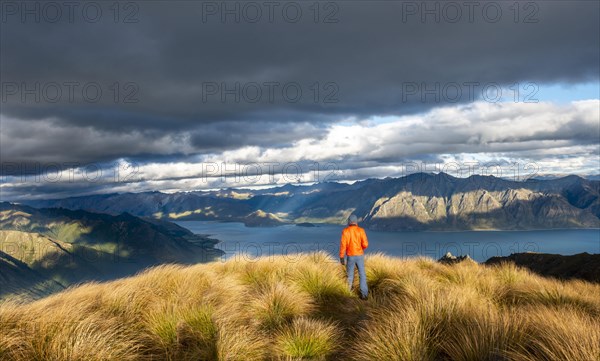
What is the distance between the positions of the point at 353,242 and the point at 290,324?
446cm

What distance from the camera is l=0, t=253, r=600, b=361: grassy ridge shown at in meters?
5.87

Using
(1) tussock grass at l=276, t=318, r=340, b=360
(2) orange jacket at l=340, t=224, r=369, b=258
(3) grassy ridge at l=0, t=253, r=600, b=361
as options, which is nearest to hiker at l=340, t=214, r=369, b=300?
(2) orange jacket at l=340, t=224, r=369, b=258

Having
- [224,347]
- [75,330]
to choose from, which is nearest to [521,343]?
[224,347]

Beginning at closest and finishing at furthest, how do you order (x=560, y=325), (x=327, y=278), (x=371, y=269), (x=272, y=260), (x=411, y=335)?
(x=560, y=325)
(x=411, y=335)
(x=327, y=278)
(x=371, y=269)
(x=272, y=260)

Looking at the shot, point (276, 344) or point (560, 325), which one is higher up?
point (560, 325)

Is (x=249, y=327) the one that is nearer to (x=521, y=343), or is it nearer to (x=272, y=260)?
(x=521, y=343)

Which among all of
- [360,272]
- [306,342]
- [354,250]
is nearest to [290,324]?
[306,342]

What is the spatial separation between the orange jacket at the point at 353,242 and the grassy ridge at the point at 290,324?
4.26 ft

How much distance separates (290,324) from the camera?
891cm

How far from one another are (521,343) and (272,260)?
10956 mm

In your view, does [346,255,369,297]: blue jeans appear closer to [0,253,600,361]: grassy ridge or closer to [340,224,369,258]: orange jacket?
[340,224,369,258]: orange jacket

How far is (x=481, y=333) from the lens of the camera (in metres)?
5.98

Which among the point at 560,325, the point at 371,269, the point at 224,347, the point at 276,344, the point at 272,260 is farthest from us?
the point at 272,260

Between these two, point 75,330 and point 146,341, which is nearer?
point 75,330
